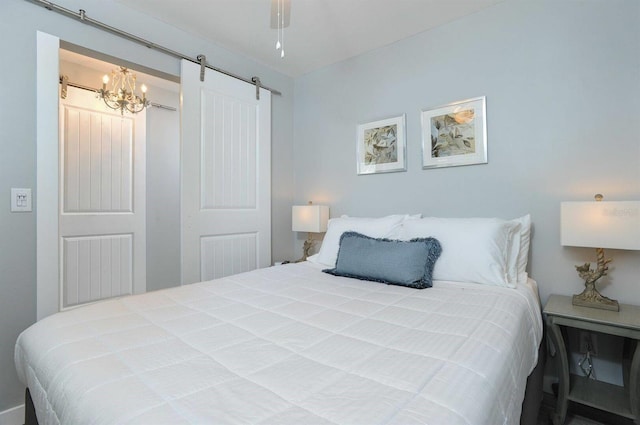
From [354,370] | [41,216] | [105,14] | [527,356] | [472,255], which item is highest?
[105,14]

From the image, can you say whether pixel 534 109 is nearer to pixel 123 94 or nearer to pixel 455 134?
pixel 455 134

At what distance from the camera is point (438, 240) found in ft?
6.22

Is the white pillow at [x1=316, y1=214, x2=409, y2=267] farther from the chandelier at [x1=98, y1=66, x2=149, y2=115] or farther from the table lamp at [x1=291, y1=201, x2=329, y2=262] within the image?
the chandelier at [x1=98, y1=66, x2=149, y2=115]

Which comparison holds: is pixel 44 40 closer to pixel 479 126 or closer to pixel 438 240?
pixel 438 240

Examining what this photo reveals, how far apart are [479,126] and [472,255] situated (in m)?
0.97

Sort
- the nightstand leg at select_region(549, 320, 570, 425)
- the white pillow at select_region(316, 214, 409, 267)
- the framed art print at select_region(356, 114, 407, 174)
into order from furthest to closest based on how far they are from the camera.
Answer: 1. the framed art print at select_region(356, 114, 407, 174)
2. the white pillow at select_region(316, 214, 409, 267)
3. the nightstand leg at select_region(549, 320, 570, 425)

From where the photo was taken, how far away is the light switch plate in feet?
5.49

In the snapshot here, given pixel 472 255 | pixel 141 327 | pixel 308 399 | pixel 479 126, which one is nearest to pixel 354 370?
pixel 308 399

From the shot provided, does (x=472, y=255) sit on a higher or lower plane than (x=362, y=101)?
lower

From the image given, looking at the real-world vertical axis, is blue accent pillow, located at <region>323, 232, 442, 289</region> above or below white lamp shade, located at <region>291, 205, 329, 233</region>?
below

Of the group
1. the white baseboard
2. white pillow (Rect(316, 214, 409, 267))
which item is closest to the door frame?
the white baseboard

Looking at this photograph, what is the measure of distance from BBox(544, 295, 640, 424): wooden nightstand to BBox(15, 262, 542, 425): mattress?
0.16m

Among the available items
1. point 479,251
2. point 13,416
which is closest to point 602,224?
point 479,251

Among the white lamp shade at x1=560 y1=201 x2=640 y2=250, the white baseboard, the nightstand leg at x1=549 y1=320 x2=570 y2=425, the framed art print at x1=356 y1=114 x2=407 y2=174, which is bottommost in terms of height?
the white baseboard
